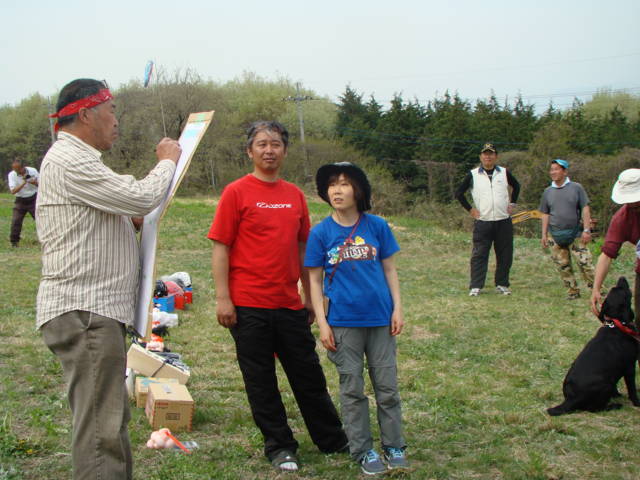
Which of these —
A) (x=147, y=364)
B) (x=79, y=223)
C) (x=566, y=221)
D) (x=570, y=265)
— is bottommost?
(x=147, y=364)

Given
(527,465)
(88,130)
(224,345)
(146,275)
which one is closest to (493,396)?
(527,465)

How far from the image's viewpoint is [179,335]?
7.64 m

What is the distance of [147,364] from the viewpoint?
5504 millimetres

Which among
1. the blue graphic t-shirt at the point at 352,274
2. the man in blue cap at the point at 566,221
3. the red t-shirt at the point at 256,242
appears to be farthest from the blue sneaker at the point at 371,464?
the man in blue cap at the point at 566,221

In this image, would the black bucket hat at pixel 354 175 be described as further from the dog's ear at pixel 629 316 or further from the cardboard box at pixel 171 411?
the dog's ear at pixel 629 316

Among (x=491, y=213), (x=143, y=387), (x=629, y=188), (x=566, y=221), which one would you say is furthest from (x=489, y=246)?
(x=143, y=387)

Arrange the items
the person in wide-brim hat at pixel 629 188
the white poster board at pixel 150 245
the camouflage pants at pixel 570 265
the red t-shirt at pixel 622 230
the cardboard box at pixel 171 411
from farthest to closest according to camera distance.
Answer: the camouflage pants at pixel 570 265 < the red t-shirt at pixel 622 230 < the person in wide-brim hat at pixel 629 188 < the cardboard box at pixel 171 411 < the white poster board at pixel 150 245

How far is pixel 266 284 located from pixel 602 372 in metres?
2.82

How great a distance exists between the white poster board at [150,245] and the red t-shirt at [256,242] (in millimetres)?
542

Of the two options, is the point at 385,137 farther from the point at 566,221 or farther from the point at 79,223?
the point at 79,223

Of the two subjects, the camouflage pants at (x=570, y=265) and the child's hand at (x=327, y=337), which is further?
the camouflage pants at (x=570, y=265)

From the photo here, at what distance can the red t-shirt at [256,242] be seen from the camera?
390 cm

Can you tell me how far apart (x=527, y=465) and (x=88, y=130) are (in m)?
3.14

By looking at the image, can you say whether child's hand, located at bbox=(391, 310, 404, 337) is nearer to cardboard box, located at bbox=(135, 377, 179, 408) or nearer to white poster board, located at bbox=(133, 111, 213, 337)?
white poster board, located at bbox=(133, 111, 213, 337)
